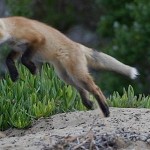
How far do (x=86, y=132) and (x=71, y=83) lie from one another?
68.2 inches

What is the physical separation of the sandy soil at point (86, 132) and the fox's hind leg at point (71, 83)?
1.26 feet

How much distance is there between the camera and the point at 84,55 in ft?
31.1

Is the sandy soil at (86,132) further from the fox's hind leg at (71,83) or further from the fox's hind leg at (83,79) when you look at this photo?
the fox's hind leg at (71,83)

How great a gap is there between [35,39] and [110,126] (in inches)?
61.0

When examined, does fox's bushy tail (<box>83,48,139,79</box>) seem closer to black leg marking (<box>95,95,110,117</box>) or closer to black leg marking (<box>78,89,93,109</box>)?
black leg marking (<box>78,89,93,109</box>)

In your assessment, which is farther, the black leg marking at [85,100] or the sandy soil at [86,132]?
the black leg marking at [85,100]

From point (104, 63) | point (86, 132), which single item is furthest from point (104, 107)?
point (86, 132)

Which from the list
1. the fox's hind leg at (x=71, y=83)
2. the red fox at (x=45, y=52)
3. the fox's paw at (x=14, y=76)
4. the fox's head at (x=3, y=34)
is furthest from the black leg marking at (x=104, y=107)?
the fox's head at (x=3, y=34)

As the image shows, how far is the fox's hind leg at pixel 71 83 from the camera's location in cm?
928

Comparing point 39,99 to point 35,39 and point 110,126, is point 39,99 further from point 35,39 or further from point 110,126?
point 110,126

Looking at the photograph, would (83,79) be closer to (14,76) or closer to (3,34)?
(14,76)

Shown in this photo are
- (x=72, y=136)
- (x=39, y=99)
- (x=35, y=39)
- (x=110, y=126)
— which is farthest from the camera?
(x=39, y=99)

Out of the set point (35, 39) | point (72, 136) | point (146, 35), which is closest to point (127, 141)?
point (72, 136)

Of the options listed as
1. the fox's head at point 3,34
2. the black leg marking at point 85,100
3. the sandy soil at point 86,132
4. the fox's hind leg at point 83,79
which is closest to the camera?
the sandy soil at point 86,132
